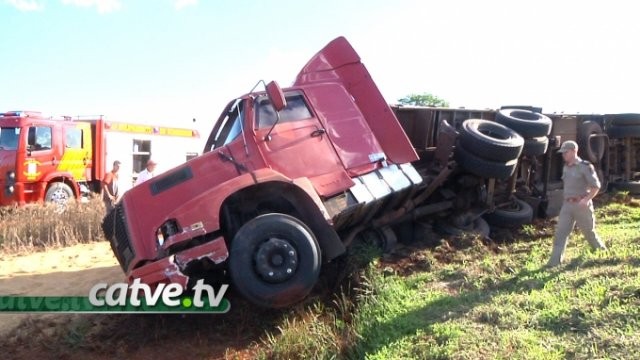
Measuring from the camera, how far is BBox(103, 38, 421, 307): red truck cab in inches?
191

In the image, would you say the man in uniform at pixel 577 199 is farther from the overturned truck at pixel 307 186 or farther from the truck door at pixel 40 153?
the truck door at pixel 40 153

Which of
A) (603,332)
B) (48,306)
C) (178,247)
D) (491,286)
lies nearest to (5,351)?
(48,306)

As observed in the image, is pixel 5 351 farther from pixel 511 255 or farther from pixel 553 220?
pixel 553 220

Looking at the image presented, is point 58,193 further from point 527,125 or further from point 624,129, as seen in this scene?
point 624,129

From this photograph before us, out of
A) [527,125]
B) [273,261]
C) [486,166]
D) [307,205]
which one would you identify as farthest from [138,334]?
[527,125]

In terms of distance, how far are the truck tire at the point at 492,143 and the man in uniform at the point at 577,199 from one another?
46.8 inches

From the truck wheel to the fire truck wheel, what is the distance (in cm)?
865

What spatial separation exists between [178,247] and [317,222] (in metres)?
1.32

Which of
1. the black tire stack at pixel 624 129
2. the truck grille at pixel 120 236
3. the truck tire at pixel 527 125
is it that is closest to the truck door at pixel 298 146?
the truck grille at pixel 120 236

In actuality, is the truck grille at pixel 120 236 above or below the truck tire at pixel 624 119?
below

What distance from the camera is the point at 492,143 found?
6.88 m

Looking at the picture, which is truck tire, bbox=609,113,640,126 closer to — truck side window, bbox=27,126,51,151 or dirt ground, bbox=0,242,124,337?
dirt ground, bbox=0,242,124,337

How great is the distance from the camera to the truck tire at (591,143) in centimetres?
980

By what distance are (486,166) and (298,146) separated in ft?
8.55
